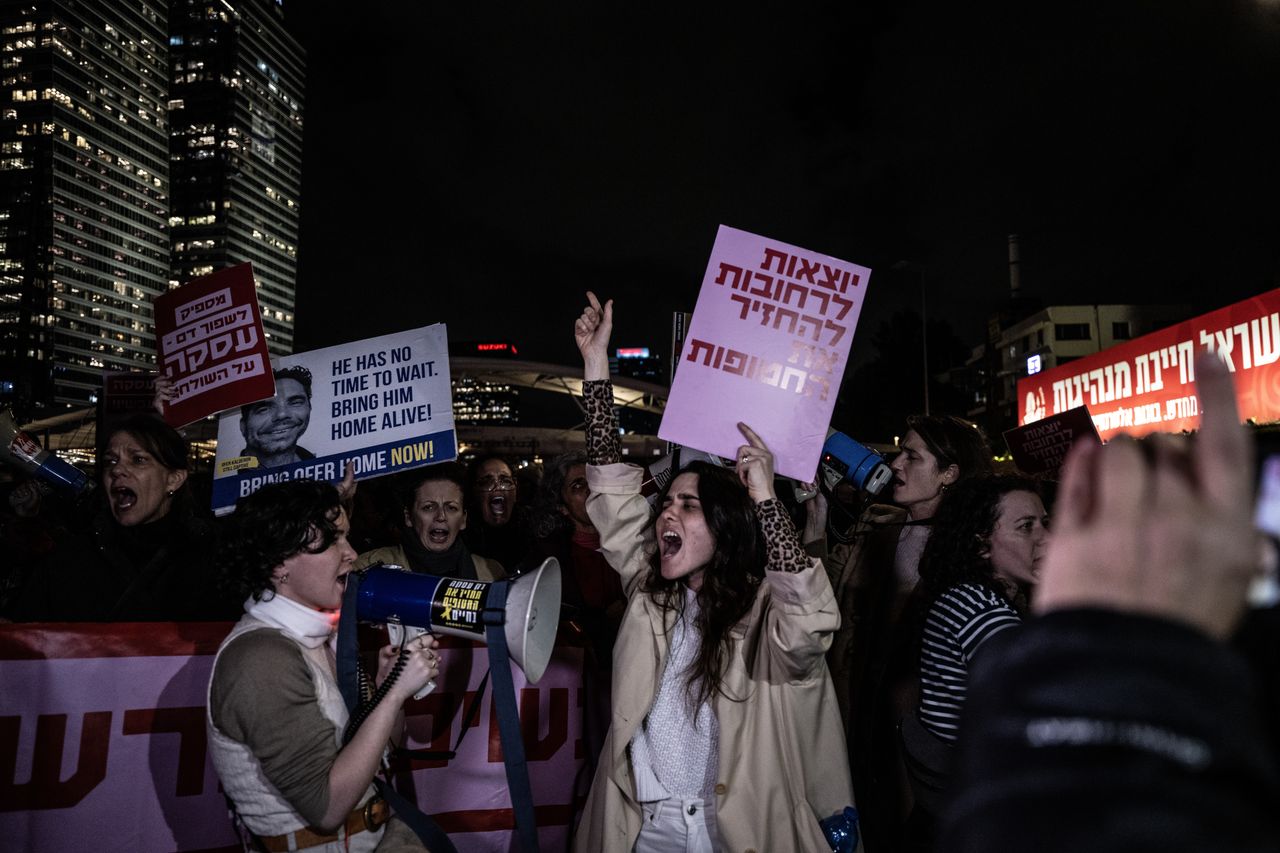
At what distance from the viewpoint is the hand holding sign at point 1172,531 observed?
672mm

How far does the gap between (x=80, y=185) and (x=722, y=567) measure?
174 meters

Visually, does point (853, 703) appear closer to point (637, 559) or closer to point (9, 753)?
point (637, 559)

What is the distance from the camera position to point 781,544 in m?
2.51

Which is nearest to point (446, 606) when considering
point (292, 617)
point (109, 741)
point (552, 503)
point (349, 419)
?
point (292, 617)

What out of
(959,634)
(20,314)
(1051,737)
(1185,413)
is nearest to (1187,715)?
(1051,737)

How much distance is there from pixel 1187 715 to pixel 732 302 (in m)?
2.72

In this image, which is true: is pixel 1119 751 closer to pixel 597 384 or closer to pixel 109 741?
pixel 597 384

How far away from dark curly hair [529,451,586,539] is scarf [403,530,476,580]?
69 cm

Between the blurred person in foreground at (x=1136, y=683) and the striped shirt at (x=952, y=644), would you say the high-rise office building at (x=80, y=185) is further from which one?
the blurred person in foreground at (x=1136, y=683)

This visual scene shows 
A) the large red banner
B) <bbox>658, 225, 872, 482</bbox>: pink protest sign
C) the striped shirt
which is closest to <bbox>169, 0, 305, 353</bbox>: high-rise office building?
the large red banner

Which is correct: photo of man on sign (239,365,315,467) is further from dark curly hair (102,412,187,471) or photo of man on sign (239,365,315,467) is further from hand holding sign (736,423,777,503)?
hand holding sign (736,423,777,503)

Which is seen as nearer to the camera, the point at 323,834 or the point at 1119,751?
the point at 1119,751

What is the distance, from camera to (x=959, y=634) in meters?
2.47

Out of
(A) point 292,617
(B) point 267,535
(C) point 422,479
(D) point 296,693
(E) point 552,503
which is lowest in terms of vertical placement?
(D) point 296,693
